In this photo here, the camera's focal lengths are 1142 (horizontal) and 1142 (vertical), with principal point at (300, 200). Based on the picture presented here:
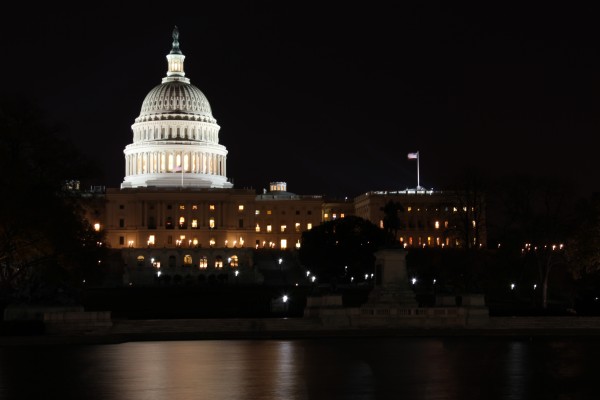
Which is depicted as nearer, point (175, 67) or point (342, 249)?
point (342, 249)

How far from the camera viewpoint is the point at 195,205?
17562cm

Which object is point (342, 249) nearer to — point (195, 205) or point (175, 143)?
point (195, 205)

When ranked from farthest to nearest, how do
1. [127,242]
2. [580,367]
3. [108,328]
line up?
[127,242], [108,328], [580,367]

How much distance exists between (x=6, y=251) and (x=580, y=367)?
3157 centimetres

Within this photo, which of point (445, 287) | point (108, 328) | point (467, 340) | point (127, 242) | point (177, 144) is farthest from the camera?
point (177, 144)

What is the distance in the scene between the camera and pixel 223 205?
175875 mm

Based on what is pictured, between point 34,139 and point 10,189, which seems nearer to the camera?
point 10,189

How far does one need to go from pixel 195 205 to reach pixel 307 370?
141 m

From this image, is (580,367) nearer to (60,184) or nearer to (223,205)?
(60,184)

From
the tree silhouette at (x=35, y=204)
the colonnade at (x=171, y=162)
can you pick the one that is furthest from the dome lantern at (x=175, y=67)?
the tree silhouette at (x=35, y=204)

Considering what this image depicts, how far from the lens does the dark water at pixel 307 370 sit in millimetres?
30531

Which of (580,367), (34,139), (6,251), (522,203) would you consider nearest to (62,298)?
(6,251)

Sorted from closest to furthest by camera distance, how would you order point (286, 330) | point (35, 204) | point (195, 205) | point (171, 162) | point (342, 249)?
1. point (286, 330)
2. point (35, 204)
3. point (342, 249)
4. point (195, 205)
5. point (171, 162)

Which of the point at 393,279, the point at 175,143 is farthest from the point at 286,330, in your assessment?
the point at 175,143
